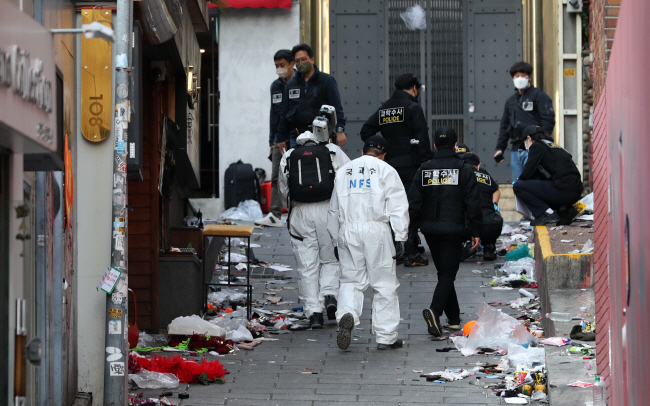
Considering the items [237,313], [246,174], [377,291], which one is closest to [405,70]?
[246,174]

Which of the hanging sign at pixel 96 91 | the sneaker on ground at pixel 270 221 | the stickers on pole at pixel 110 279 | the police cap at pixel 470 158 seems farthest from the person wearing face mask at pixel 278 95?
the stickers on pole at pixel 110 279

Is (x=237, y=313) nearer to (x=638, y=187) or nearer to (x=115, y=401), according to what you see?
(x=115, y=401)

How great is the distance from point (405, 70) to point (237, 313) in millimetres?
9338

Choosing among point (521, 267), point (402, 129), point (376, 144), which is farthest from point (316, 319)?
point (521, 267)

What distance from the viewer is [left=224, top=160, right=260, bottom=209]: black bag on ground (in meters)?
17.2

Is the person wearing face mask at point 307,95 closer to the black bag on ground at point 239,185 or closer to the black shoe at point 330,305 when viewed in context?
the black shoe at point 330,305

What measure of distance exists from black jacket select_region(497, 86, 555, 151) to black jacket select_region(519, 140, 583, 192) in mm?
2119

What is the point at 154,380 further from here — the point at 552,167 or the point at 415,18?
the point at 415,18

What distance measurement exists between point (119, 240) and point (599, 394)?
11.2 feet

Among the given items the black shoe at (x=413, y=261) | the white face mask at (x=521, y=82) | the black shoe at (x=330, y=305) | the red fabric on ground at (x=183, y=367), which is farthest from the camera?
the white face mask at (x=521, y=82)

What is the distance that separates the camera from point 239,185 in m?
17.2

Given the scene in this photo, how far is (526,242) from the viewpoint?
45.8 feet

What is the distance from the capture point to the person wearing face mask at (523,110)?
1461 cm

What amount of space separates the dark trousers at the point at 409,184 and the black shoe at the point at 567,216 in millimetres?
1794
